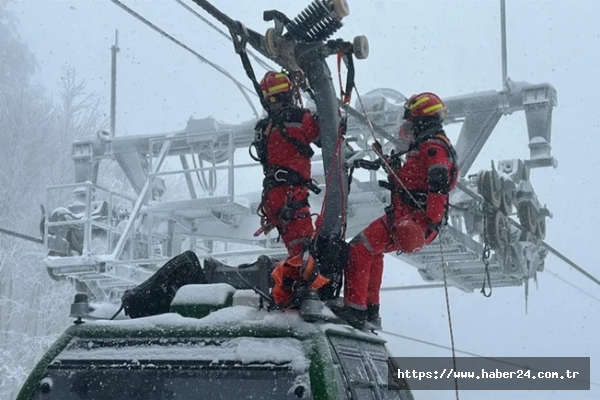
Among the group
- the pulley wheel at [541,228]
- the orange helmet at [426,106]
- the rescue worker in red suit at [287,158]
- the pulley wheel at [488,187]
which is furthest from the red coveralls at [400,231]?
the pulley wheel at [541,228]

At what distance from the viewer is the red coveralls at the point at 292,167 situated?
525 centimetres

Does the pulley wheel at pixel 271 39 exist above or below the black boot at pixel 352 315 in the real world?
above

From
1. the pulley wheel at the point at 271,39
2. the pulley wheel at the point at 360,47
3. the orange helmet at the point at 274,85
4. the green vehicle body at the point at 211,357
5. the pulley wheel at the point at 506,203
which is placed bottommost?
the green vehicle body at the point at 211,357

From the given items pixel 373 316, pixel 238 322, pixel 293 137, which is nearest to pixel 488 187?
pixel 293 137

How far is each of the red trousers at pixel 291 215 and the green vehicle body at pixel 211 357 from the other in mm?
1458

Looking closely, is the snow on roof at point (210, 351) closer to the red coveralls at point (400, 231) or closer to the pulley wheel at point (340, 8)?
the red coveralls at point (400, 231)

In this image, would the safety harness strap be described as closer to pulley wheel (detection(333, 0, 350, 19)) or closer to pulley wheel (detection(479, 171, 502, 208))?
pulley wheel (detection(333, 0, 350, 19))

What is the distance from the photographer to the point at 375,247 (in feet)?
16.1

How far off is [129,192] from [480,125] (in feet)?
80.1

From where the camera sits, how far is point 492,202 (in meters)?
10.4

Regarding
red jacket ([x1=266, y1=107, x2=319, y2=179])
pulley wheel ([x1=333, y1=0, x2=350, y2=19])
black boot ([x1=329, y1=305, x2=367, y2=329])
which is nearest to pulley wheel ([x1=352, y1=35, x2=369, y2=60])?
pulley wheel ([x1=333, y1=0, x2=350, y2=19])

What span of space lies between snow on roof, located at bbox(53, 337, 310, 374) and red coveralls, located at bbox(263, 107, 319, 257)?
174 cm

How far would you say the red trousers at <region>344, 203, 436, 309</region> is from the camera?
4645 mm

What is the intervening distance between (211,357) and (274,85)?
2.50 meters
